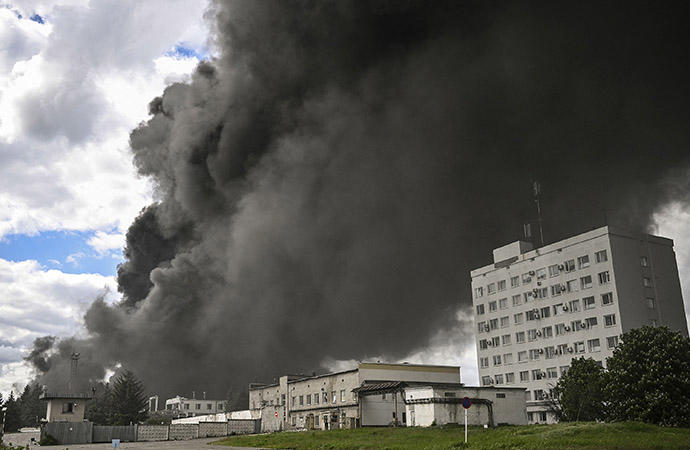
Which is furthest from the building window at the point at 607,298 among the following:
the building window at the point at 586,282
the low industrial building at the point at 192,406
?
the low industrial building at the point at 192,406

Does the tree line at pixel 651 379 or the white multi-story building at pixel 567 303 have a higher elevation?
the white multi-story building at pixel 567 303

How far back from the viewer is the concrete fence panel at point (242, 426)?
82.4 meters

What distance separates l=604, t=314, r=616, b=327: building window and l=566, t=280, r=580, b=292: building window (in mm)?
6128

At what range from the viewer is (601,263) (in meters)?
81.6

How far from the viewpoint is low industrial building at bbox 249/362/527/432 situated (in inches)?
2312

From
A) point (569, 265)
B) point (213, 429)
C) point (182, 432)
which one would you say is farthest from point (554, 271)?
point (182, 432)

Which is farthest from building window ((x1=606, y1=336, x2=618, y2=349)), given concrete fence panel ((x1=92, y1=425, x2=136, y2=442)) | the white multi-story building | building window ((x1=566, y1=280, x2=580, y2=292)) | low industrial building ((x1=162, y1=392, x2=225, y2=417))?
low industrial building ((x1=162, y1=392, x2=225, y2=417))

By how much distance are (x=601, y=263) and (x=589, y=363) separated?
22.0 metres

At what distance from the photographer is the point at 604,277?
265 feet

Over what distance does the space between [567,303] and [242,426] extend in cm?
4814

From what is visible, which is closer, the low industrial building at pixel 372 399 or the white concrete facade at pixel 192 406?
the low industrial building at pixel 372 399

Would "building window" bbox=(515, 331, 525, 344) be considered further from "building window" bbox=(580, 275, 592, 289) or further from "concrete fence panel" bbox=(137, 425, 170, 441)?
"concrete fence panel" bbox=(137, 425, 170, 441)

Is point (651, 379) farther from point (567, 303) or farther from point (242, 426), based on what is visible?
point (242, 426)

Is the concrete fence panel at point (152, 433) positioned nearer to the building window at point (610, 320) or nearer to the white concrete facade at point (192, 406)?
the building window at point (610, 320)
